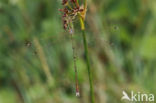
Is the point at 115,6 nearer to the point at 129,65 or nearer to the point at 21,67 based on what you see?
the point at 129,65

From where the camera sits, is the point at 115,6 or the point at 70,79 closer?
the point at 70,79

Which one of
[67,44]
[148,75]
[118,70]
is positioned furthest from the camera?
[67,44]

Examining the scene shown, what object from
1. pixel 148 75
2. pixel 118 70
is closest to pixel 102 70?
pixel 118 70

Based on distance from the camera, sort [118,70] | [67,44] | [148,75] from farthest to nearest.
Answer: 1. [67,44]
2. [118,70]
3. [148,75]

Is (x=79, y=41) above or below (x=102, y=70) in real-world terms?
above

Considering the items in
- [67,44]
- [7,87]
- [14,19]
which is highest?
[14,19]

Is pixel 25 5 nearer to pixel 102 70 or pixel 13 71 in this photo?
pixel 13 71
